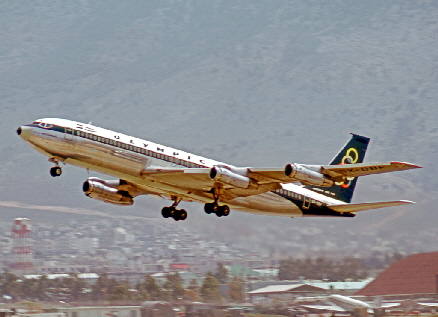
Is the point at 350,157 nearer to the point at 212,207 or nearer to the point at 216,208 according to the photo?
the point at 216,208

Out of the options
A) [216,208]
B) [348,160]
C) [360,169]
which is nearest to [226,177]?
[216,208]

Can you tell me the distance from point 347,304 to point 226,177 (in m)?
9.79

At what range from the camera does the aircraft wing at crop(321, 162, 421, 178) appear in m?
33.6

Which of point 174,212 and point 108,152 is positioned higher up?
point 108,152

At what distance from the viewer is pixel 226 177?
36.9 metres

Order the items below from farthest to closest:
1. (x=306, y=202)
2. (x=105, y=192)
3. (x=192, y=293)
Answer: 1. (x=192, y=293)
2. (x=306, y=202)
3. (x=105, y=192)

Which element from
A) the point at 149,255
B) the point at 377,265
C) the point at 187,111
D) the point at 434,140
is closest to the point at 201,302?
the point at 377,265

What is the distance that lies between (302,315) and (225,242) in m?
11.9

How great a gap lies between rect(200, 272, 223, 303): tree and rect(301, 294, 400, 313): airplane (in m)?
6.13

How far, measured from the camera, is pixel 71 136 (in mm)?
35406

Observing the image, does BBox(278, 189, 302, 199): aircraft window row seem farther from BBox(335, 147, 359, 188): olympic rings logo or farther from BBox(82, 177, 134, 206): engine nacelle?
BBox(82, 177, 134, 206): engine nacelle

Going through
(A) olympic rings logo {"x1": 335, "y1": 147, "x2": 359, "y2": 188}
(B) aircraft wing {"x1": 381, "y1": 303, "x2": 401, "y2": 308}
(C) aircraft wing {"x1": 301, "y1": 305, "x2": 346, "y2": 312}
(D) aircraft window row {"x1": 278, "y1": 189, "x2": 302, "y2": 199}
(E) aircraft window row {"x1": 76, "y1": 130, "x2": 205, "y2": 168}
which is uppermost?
(A) olympic rings logo {"x1": 335, "y1": 147, "x2": 359, "y2": 188}

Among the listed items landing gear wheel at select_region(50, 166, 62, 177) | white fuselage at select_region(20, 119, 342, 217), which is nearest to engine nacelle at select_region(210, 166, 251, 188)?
white fuselage at select_region(20, 119, 342, 217)

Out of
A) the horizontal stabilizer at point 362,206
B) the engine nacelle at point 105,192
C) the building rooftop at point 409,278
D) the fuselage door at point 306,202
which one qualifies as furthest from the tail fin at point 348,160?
the engine nacelle at point 105,192
